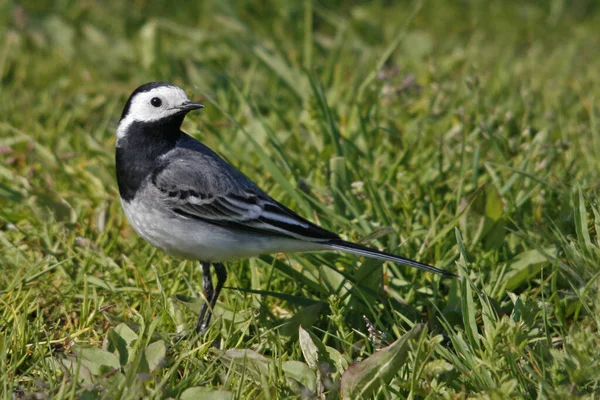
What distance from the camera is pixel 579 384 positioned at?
10.2ft

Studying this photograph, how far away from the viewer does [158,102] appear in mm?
4129

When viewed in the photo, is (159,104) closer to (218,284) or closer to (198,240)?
(198,240)

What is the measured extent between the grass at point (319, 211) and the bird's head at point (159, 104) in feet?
1.79

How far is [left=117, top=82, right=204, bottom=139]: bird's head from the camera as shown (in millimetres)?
4121

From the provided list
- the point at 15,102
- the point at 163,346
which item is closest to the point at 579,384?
the point at 163,346

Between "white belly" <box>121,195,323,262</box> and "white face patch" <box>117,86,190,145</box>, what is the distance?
0.49 metres

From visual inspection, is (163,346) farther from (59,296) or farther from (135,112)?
(135,112)

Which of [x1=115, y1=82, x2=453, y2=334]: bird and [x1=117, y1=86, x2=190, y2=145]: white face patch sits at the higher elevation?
[x1=117, y1=86, x2=190, y2=145]: white face patch

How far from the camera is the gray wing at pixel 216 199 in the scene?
12.9 ft

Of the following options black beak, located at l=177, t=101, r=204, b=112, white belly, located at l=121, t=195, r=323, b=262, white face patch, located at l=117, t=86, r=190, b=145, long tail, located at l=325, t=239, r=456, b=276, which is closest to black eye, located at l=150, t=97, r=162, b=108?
white face patch, located at l=117, t=86, r=190, b=145

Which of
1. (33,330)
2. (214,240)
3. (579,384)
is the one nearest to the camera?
(579,384)

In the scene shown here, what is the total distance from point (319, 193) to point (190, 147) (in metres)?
0.91

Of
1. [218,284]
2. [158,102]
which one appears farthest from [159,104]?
[218,284]

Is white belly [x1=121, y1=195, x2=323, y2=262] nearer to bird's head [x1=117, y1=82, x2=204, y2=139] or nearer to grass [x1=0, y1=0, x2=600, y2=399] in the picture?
grass [x1=0, y1=0, x2=600, y2=399]
